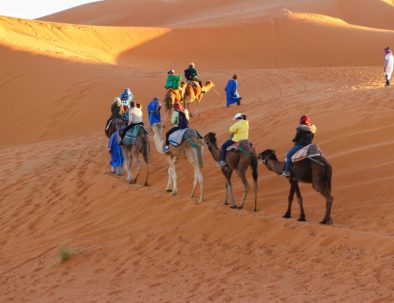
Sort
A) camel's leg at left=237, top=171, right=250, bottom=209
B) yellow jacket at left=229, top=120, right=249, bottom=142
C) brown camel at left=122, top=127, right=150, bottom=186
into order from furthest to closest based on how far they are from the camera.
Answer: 1. brown camel at left=122, top=127, right=150, bottom=186
2. yellow jacket at left=229, top=120, right=249, bottom=142
3. camel's leg at left=237, top=171, right=250, bottom=209

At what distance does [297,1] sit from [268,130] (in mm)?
57664

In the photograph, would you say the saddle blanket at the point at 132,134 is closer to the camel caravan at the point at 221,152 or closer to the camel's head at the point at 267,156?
the camel caravan at the point at 221,152

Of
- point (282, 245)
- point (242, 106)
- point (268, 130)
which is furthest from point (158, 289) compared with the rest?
point (242, 106)

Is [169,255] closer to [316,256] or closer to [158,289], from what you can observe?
[158,289]

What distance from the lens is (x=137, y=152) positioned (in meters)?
15.9

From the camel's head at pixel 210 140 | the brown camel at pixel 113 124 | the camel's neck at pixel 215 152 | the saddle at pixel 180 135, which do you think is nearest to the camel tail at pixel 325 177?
the camel's neck at pixel 215 152

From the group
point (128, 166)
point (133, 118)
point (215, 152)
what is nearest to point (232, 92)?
point (133, 118)

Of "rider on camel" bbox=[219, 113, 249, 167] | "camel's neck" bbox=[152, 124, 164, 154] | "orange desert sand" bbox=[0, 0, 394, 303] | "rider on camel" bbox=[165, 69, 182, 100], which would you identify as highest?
"rider on camel" bbox=[165, 69, 182, 100]

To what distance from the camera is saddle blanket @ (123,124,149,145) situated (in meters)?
16.0

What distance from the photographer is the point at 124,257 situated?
12.3 meters

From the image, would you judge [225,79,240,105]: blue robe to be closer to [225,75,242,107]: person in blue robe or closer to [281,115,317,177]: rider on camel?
[225,75,242,107]: person in blue robe

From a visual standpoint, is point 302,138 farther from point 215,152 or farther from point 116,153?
point 116,153

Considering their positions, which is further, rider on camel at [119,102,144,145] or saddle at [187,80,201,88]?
saddle at [187,80,201,88]

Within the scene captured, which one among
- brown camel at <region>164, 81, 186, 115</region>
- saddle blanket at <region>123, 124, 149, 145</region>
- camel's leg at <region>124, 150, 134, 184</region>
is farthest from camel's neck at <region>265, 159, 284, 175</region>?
brown camel at <region>164, 81, 186, 115</region>
